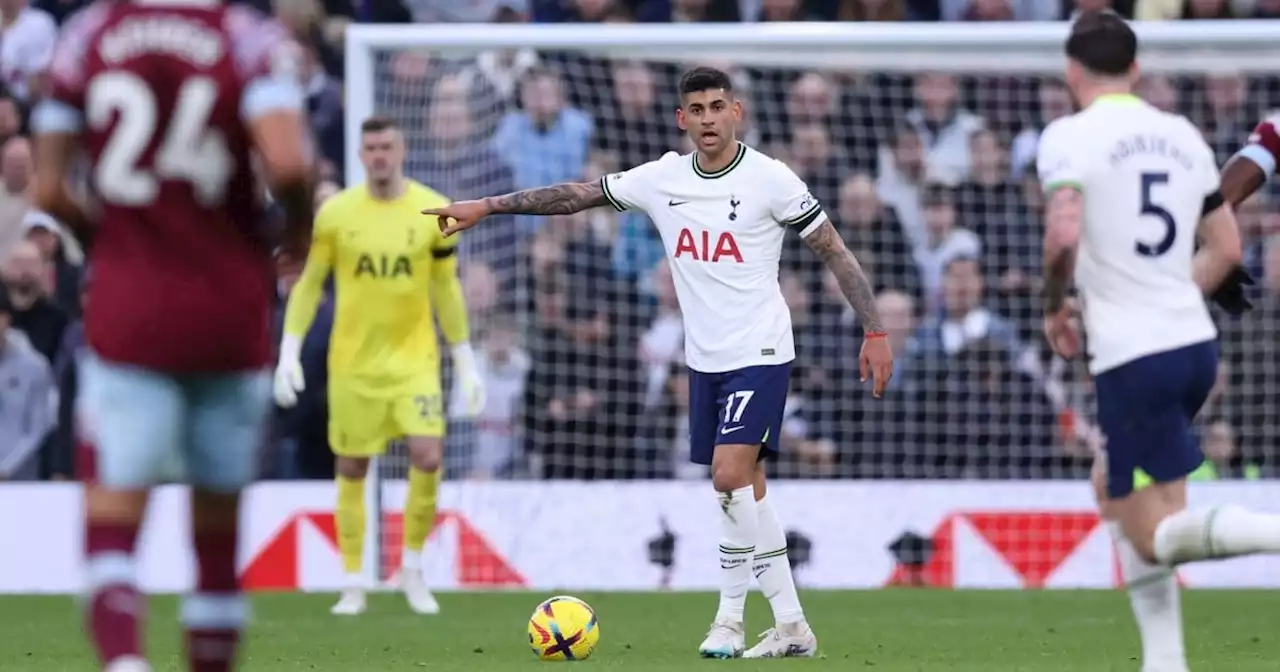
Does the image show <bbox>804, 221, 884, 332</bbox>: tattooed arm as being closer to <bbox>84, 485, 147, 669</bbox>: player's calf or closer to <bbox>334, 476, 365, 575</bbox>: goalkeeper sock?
<bbox>84, 485, 147, 669</bbox>: player's calf

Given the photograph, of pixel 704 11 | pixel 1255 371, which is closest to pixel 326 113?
pixel 704 11

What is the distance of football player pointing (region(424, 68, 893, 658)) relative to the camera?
9.79m

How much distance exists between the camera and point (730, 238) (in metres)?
9.98

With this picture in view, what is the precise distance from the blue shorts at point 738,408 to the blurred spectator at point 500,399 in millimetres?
5919

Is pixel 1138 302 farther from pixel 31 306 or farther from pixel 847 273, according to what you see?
pixel 31 306

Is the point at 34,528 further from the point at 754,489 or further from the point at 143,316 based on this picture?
the point at 143,316

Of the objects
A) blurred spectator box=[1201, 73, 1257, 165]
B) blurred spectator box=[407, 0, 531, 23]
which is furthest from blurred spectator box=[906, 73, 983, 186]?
blurred spectator box=[407, 0, 531, 23]

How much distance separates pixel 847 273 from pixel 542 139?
6888 millimetres

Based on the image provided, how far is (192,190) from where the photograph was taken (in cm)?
630

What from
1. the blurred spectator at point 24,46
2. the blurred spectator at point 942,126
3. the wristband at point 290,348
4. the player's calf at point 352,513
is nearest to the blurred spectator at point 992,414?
the blurred spectator at point 942,126

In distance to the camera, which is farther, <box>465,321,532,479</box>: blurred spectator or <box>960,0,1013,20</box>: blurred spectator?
<box>960,0,1013,20</box>: blurred spectator

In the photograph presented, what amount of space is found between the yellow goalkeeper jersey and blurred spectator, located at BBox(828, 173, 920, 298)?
12.3 feet

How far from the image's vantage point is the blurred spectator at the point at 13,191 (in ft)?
55.2

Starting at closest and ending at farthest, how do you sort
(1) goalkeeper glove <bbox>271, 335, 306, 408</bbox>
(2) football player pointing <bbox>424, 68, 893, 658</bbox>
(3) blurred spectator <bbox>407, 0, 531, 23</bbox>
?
1. (2) football player pointing <bbox>424, 68, 893, 658</bbox>
2. (1) goalkeeper glove <bbox>271, 335, 306, 408</bbox>
3. (3) blurred spectator <bbox>407, 0, 531, 23</bbox>
